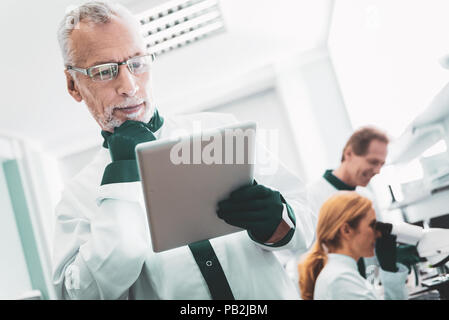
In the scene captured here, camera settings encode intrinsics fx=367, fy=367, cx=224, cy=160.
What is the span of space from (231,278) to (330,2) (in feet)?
3.38

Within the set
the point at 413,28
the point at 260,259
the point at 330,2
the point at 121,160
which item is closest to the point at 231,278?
the point at 260,259

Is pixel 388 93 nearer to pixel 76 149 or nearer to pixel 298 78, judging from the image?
pixel 298 78

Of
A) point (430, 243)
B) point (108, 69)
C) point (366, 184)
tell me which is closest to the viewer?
point (108, 69)

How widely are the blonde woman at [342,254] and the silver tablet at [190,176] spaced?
0.50 meters

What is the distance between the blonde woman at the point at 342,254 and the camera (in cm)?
108

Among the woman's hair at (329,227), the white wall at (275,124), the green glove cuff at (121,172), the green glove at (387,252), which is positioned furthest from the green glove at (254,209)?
the white wall at (275,124)

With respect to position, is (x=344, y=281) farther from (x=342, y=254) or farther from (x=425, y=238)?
(x=425, y=238)

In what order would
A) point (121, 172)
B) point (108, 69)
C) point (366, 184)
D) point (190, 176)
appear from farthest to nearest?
point (366, 184) < point (108, 69) < point (121, 172) < point (190, 176)

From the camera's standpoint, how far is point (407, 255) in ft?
3.64

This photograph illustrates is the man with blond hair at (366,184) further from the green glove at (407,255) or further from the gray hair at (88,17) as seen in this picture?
the gray hair at (88,17)

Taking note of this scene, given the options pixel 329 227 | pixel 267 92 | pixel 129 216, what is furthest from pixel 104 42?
pixel 329 227

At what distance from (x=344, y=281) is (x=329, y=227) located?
164mm

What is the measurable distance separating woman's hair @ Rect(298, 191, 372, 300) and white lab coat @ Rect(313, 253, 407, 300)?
0.03m

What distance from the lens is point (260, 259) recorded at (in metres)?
0.94
